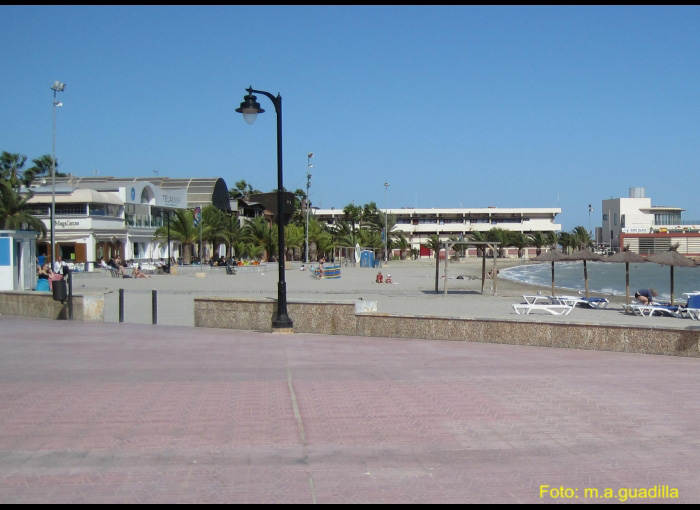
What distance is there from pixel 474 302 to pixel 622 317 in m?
5.96

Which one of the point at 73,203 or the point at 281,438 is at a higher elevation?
the point at 73,203

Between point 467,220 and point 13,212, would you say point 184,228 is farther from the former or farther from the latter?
point 467,220

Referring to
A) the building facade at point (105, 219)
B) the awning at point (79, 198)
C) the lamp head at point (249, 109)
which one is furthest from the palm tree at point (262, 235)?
the lamp head at point (249, 109)

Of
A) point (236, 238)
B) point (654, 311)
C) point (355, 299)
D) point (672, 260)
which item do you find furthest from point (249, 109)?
point (236, 238)

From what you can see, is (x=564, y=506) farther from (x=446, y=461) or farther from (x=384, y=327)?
(x=384, y=327)

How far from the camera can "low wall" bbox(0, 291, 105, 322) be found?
15703 millimetres

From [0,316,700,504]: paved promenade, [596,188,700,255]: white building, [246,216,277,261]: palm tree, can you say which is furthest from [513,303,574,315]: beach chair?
[596,188,700,255]: white building

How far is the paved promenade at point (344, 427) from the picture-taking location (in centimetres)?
486

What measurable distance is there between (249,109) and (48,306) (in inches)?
277

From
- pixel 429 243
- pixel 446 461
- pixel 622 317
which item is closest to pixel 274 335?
pixel 446 461

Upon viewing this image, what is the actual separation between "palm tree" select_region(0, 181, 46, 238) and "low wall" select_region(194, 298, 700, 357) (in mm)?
34815

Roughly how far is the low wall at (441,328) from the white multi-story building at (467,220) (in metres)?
105

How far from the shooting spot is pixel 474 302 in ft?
81.4

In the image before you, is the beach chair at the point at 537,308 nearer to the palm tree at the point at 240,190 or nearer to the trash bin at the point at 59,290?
the trash bin at the point at 59,290
